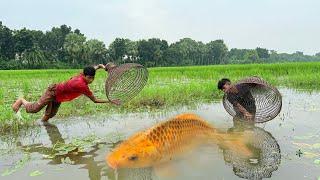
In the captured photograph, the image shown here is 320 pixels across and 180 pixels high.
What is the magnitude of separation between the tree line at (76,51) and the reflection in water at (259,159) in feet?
158

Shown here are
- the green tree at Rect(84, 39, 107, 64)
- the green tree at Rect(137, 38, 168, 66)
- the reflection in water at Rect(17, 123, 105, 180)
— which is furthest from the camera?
the green tree at Rect(137, 38, 168, 66)

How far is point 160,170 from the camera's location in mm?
4586

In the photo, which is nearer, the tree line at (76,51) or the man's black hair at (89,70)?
the man's black hair at (89,70)

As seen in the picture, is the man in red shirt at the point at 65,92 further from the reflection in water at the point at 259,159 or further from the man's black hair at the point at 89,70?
the reflection in water at the point at 259,159

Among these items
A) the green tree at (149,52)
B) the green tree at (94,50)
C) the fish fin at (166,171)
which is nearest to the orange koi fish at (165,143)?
the fish fin at (166,171)

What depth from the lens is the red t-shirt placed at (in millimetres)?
6883

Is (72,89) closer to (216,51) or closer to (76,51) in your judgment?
(76,51)

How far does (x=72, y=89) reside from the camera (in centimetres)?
700

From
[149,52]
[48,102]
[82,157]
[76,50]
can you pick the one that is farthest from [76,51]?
[82,157]

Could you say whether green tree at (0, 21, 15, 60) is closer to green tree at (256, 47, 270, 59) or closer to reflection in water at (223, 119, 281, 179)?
reflection in water at (223, 119, 281, 179)

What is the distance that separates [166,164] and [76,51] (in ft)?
183

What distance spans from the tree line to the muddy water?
45961 millimetres

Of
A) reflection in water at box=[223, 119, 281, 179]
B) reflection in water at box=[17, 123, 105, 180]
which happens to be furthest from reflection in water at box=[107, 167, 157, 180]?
reflection in water at box=[223, 119, 281, 179]

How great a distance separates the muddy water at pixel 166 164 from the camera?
4543 mm
